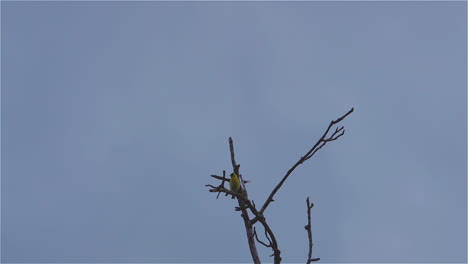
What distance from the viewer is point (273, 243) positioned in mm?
4816

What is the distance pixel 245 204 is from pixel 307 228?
690mm

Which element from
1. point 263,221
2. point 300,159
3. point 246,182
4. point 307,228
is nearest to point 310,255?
point 307,228

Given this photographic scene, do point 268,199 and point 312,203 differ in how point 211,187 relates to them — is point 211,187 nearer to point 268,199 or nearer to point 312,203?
point 268,199

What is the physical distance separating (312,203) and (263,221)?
0.70 meters

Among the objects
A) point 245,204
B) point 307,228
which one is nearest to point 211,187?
point 245,204

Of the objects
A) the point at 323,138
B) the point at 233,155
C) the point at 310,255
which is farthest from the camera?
the point at 233,155

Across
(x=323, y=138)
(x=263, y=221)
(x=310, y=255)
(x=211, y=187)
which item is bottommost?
(x=310, y=255)

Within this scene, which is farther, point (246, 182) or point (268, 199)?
point (246, 182)

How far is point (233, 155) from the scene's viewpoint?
18.8 feet

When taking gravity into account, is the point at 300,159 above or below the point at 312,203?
above

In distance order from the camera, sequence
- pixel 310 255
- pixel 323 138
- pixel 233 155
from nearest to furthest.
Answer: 1. pixel 310 255
2. pixel 323 138
3. pixel 233 155

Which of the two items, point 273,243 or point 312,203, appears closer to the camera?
point 273,243

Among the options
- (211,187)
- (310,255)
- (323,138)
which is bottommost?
(310,255)

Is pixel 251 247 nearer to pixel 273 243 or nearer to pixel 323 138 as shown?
pixel 273 243
